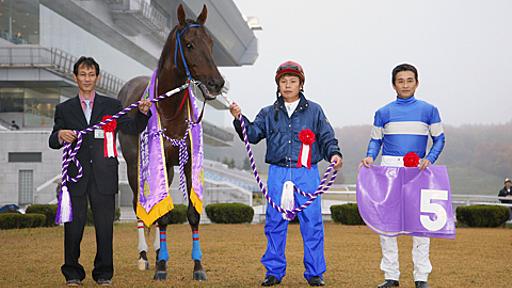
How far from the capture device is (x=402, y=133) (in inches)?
216

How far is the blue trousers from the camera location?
5477mm

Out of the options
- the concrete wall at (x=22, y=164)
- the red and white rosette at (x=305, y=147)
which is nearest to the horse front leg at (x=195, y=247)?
the red and white rosette at (x=305, y=147)

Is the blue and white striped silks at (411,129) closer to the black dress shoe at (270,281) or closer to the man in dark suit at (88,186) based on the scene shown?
the black dress shoe at (270,281)

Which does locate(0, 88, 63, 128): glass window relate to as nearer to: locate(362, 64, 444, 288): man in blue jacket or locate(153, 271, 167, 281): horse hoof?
locate(153, 271, 167, 281): horse hoof

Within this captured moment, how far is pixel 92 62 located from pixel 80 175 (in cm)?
105

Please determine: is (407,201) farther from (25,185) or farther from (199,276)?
(25,185)

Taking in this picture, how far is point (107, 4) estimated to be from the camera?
1357 inches

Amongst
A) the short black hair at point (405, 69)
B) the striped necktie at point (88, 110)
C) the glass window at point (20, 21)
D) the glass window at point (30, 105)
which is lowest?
the striped necktie at point (88, 110)

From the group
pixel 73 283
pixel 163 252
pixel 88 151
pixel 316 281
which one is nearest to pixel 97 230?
pixel 73 283

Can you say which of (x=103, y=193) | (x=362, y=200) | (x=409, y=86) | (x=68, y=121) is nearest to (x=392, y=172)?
(x=362, y=200)

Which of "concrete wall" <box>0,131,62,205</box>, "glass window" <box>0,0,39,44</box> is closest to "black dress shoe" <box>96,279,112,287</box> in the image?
"concrete wall" <box>0,131,62,205</box>

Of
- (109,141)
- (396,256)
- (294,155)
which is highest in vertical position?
(109,141)

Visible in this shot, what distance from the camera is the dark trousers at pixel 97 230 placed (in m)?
5.57

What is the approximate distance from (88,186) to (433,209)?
310 cm
